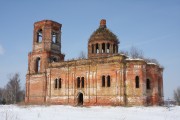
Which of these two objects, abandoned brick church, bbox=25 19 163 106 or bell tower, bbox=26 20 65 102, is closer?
abandoned brick church, bbox=25 19 163 106

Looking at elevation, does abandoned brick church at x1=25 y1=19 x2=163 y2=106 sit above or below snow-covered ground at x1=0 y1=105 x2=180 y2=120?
above

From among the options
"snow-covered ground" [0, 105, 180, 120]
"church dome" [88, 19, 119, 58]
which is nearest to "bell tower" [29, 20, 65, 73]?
"church dome" [88, 19, 119, 58]

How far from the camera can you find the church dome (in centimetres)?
3058

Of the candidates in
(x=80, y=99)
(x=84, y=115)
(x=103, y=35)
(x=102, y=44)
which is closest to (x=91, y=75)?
(x=80, y=99)

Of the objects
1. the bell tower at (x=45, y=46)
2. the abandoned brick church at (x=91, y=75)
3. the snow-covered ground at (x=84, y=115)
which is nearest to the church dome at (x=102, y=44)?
the abandoned brick church at (x=91, y=75)

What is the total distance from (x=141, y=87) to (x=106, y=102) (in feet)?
12.5

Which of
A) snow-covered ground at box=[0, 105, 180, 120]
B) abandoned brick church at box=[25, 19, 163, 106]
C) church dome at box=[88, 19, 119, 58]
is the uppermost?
church dome at box=[88, 19, 119, 58]

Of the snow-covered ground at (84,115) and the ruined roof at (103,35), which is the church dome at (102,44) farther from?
the snow-covered ground at (84,115)

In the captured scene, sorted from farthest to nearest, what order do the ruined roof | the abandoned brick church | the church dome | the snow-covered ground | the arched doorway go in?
1. the ruined roof
2. the church dome
3. the arched doorway
4. the abandoned brick church
5. the snow-covered ground

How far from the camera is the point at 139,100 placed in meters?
25.0

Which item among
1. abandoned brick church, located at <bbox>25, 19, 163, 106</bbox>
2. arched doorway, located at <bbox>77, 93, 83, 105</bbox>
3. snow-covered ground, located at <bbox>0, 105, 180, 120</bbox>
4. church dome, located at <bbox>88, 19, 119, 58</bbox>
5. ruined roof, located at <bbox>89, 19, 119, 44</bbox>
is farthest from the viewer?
ruined roof, located at <bbox>89, 19, 119, 44</bbox>

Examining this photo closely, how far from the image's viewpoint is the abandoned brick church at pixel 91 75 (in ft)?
83.6

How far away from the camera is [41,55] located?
3200 centimetres

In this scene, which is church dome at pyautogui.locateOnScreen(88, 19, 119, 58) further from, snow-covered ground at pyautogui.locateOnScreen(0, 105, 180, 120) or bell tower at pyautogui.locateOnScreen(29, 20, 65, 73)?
snow-covered ground at pyautogui.locateOnScreen(0, 105, 180, 120)
